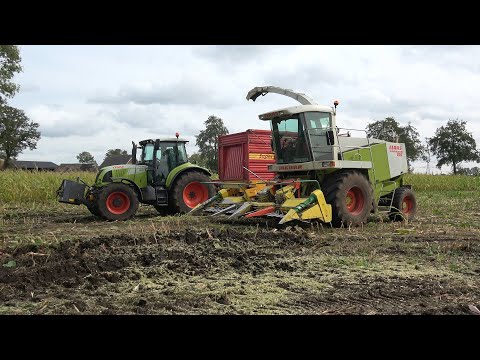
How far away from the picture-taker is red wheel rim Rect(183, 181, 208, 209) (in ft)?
40.7

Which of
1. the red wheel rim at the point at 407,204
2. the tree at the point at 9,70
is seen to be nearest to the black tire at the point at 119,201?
the red wheel rim at the point at 407,204

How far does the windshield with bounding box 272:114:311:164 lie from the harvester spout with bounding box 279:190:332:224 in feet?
4.49

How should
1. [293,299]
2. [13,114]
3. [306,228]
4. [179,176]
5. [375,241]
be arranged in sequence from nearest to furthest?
1. [293,299]
2. [375,241]
3. [306,228]
4. [179,176]
5. [13,114]

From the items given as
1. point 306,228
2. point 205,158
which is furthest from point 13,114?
point 306,228

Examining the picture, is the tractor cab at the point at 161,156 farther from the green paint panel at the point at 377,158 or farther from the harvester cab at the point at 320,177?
the green paint panel at the point at 377,158

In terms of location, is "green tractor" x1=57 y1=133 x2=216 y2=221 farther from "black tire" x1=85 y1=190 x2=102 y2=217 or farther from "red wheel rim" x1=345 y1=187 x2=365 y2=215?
"red wheel rim" x1=345 y1=187 x2=365 y2=215

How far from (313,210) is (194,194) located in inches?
178

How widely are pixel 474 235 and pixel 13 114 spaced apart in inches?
1924

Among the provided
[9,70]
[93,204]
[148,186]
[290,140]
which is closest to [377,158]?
[290,140]

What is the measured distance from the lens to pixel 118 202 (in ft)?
36.9

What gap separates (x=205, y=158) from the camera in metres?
50.3

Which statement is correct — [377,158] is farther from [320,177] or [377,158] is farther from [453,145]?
[453,145]
